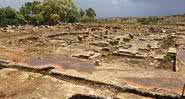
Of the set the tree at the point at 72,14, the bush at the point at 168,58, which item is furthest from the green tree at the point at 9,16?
the bush at the point at 168,58

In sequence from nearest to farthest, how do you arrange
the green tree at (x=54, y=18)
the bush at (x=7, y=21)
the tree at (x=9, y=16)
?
the bush at (x=7, y=21), the green tree at (x=54, y=18), the tree at (x=9, y=16)

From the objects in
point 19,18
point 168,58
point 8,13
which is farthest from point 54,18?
point 168,58

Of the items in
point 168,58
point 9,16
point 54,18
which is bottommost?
point 168,58

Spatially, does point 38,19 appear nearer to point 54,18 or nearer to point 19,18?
point 19,18

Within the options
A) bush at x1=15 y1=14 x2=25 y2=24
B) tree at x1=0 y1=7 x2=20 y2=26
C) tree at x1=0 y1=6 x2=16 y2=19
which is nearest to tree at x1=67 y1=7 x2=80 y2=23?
bush at x1=15 y1=14 x2=25 y2=24

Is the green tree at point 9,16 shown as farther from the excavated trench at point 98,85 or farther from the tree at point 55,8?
the excavated trench at point 98,85

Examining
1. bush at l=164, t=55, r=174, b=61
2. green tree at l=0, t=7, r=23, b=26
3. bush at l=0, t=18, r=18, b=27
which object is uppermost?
green tree at l=0, t=7, r=23, b=26

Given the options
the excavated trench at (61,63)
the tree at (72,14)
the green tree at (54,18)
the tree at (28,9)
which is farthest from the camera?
the tree at (28,9)

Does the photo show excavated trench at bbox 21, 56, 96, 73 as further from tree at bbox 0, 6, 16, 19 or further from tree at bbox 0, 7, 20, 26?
tree at bbox 0, 6, 16, 19

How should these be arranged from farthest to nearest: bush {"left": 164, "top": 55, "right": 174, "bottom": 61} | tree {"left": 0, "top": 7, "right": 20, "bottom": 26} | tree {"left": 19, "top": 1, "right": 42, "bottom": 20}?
tree {"left": 19, "top": 1, "right": 42, "bottom": 20}
tree {"left": 0, "top": 7, "right": 20, "bottom": 26}
bush {"left": 164, "top": 55, "right": 174, "bottom": 61}

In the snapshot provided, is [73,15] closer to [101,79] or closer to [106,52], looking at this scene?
[106,52]

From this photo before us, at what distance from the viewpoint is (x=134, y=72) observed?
9.67 meters

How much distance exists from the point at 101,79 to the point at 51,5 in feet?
109

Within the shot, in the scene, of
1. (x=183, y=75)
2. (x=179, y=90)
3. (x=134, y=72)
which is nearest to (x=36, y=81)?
(x=134, y=72)
